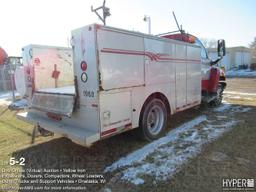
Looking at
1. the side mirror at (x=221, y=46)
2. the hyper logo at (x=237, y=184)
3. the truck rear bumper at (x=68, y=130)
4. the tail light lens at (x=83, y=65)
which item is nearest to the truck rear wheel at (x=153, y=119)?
the truck rear bumper at (x=68, y=130)

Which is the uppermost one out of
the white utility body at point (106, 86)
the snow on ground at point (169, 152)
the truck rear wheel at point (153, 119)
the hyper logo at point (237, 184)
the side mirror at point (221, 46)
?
the side mirror at point (221, 46)

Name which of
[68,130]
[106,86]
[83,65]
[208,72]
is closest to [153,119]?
[106,86]

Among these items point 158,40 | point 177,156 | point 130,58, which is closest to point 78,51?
point 130,58

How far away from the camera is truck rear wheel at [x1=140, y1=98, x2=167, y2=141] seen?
4.17 meters

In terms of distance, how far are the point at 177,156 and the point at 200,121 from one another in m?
2.42

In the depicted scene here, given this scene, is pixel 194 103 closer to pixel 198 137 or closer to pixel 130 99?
pixel 198 137

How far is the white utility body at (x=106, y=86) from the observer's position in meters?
3.14

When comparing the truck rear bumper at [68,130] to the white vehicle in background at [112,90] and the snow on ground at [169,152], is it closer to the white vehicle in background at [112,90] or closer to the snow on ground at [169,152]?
the white vehicle in background at [112,90]

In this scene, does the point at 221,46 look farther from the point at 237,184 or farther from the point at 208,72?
the point at 237,184

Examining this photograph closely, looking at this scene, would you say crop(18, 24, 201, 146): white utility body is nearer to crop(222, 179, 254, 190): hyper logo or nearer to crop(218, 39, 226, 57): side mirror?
crop(222, 179, 254, 190): hyper logo

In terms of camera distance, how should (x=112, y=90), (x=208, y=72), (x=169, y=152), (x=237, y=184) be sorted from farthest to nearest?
(x=208, y=72) → (x=169, y=152) → (x=112, y=90) → (x=237, y=184)

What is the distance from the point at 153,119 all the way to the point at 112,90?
1713 millimetres

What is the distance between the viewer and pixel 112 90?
3.31 metres

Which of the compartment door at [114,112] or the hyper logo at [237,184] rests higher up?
the compartment door at [114,112]
